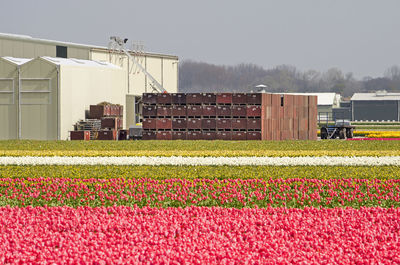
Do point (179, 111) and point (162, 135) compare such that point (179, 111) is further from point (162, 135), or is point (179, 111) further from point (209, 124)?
point (209, 124)

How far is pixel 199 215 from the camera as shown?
34.8ft

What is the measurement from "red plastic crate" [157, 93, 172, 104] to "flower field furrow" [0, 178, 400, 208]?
808 inches

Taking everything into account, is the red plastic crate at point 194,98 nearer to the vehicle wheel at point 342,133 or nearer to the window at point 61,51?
the vehicle wheel at point 342,133

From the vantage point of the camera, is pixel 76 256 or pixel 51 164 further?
pixel 51 164

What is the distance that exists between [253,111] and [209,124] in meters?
2.29

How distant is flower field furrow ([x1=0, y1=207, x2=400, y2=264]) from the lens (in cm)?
779

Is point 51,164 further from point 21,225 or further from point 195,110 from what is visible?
point 195,110

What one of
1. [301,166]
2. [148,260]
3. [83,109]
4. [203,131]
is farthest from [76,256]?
[83,109]

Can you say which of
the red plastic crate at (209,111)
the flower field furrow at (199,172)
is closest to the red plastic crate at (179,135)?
the red plastic crate at (209,111)

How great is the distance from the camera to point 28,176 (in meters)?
16.1

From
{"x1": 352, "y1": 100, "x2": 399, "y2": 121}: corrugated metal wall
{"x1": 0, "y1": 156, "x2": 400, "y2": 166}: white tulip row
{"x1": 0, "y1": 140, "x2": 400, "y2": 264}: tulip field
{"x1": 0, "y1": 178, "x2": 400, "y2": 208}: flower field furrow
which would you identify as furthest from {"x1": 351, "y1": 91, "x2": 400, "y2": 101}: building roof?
{"x1": 0, "y1": 178, "x2": 400, "y2": 208}: flower field furrow

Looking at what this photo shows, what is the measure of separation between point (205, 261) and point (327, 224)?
2.81m

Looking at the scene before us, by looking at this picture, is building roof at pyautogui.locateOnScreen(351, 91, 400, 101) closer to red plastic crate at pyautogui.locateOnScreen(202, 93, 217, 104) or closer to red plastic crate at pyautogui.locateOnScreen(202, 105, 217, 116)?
red plastic crate at pyautogui.locateOnScreen(202, 93, 217, 104)

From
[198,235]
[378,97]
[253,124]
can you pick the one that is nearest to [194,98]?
[253,124]
